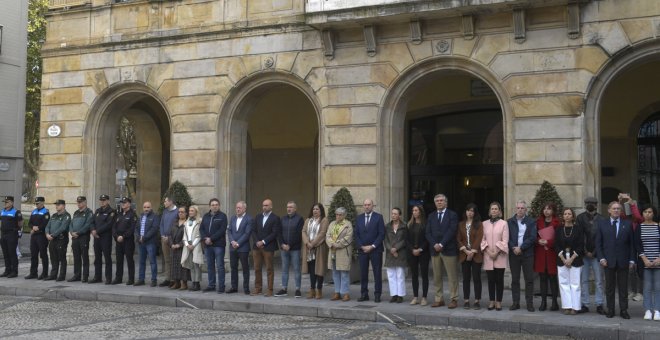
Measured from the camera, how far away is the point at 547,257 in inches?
423

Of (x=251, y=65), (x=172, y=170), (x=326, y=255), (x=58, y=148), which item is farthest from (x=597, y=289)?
(x=58, y=148)

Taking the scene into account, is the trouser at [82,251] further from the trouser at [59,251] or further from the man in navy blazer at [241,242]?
the man in navy blazer at [241,242]

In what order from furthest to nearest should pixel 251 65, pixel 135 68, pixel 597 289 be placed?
pixel 135 68 < pixel 251 65 < pixel 597 289

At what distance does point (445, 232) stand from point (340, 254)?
1902mm

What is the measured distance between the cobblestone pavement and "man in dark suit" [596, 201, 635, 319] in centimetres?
173

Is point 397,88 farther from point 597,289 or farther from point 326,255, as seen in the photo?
point 597,289

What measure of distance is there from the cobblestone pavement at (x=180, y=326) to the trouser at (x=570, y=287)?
55.3 inches

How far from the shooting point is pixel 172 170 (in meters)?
16.1

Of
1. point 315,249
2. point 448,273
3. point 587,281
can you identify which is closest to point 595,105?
point 587,281

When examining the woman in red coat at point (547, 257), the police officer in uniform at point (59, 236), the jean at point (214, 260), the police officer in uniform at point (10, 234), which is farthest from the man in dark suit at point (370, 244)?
the police officer in uniform at point (10, 234)

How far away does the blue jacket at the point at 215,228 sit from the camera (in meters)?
12.8

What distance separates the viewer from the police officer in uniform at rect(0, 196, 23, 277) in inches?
589

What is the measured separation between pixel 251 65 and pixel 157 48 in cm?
263

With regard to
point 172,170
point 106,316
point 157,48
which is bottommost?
point 106,316
